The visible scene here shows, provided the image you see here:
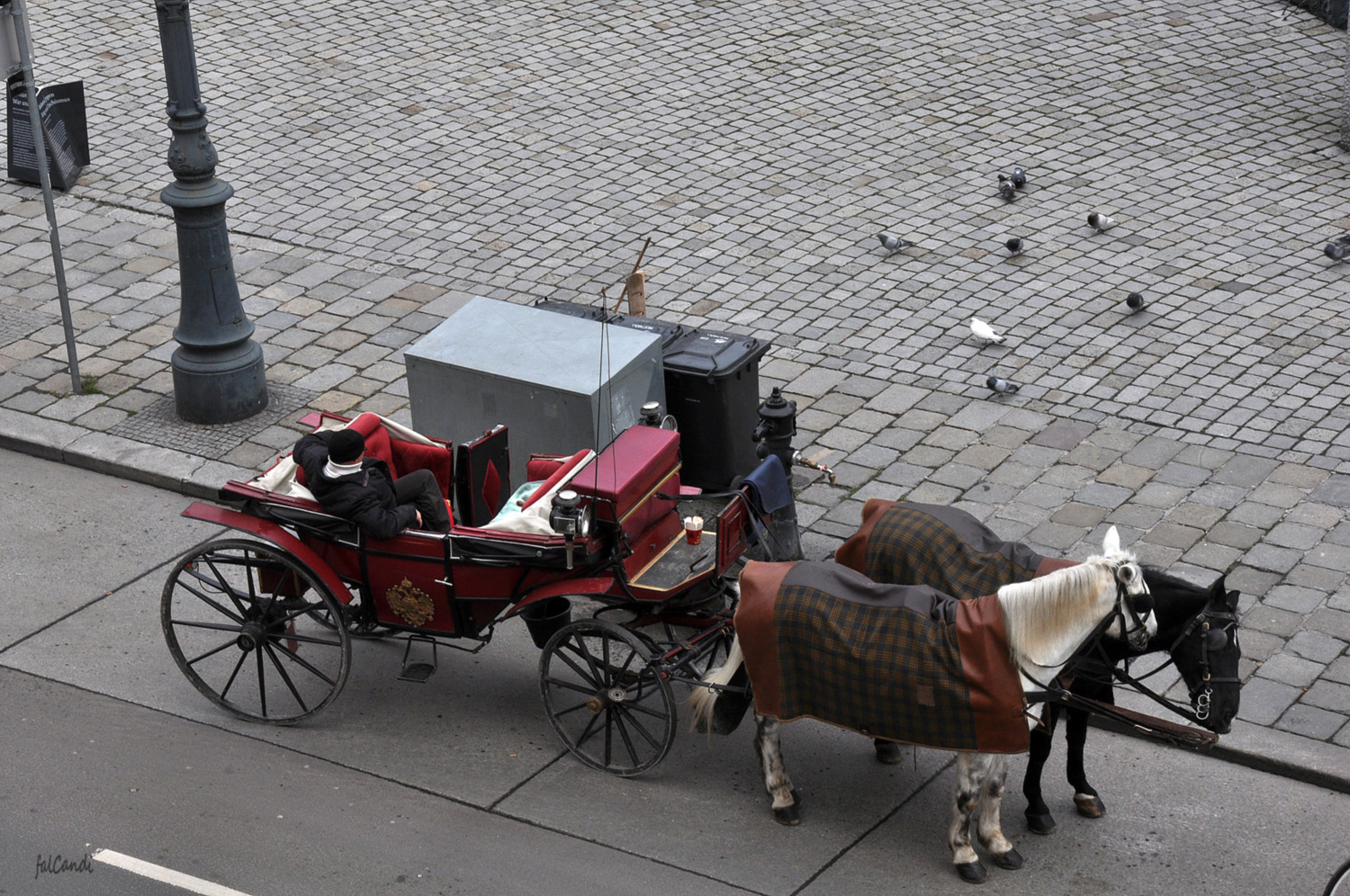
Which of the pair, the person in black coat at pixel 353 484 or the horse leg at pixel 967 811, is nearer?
the horse leg at pixel 967 811

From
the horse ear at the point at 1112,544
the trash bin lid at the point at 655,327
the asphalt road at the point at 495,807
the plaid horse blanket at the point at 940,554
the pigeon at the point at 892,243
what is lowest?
the asphalt road at the point at 495,807

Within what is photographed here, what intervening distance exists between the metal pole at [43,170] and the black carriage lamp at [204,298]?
2.24ft

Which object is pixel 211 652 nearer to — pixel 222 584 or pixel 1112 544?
pixel 222 584

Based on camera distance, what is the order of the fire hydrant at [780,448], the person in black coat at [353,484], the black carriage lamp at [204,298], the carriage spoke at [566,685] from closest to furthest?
the person in black coat at [353,484]
the carriage spoke at [566,685]
the fire hydrant at [780,448]
the black carriage lamp at [204,298]

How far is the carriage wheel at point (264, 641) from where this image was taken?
23.6 feet

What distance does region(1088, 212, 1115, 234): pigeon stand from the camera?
1206 cm

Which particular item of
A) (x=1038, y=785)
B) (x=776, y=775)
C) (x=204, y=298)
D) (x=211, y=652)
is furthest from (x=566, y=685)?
(x=204, y=298)

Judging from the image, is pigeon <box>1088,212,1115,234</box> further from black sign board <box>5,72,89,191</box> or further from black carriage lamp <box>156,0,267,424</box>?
black sign board <box>5,72,89,191</box>

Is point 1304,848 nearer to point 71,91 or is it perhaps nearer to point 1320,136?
point 1320,136

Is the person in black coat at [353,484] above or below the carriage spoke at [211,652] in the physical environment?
above

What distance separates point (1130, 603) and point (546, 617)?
2.66m

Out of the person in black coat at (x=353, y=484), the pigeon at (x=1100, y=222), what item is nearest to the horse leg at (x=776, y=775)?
the person in black coat at (x=353, y=484)

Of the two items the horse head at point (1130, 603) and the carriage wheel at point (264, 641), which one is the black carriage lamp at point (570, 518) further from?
the horse head at point (1130, 603)

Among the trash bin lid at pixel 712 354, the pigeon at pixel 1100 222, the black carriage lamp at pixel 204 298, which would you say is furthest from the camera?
the pigeon at pixel 1100 222
